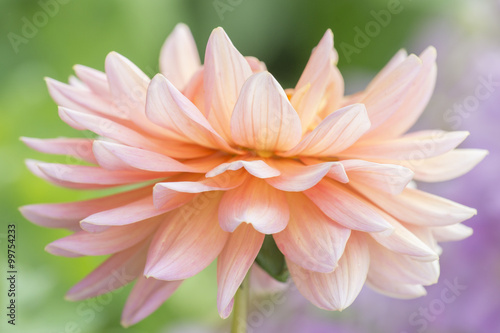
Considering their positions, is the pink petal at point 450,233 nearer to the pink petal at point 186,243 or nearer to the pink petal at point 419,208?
the pink petal at point 419,208

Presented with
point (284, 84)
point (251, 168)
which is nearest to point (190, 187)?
point (251, 168)

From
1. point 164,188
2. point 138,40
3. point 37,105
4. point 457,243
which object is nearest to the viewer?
point 164,188

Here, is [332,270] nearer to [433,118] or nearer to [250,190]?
[250,190]

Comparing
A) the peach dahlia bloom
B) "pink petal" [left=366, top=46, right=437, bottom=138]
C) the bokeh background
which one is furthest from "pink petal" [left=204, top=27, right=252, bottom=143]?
the bokeh background

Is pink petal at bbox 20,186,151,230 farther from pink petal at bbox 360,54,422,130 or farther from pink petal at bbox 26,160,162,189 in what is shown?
pink petal at bbox 360,54,422,130

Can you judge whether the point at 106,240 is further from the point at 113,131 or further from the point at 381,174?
the point at 381,174

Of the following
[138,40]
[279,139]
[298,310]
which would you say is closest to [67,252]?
[279,139]

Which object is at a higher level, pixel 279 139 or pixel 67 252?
pixel 279 139
